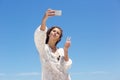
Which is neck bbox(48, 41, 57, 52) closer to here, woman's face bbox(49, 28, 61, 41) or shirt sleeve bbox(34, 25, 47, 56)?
woman's face bbox(49, 28, 61, 41)

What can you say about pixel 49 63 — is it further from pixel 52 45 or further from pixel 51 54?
pixel 52 45

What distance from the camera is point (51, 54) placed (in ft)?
25.6

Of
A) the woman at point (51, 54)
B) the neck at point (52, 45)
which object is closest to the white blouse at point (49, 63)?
the woman at point (51, 54)

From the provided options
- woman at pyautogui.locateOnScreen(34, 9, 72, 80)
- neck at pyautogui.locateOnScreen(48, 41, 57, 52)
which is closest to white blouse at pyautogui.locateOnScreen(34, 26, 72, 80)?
woman at pyautogui.locateOnScreen(34, 9, 72, 80)

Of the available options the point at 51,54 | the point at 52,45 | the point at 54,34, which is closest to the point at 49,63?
the point at 51,54

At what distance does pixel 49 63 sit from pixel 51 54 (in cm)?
21

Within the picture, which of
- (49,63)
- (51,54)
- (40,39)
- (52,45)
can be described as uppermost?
(40,39)

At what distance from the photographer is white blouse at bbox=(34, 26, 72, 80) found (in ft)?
25.1

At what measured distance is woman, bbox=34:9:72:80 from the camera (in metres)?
7.62

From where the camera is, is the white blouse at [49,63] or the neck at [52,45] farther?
the neck at [52,45]

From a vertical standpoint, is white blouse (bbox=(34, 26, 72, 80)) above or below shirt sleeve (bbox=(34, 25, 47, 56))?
below

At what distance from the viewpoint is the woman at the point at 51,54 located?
25.0 ft

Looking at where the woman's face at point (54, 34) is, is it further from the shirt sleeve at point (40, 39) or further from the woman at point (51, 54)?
the shirt sleeve at point (40, 39)

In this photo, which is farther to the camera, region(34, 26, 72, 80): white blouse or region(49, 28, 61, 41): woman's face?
region(49, 28, 61, 41): woman's face
